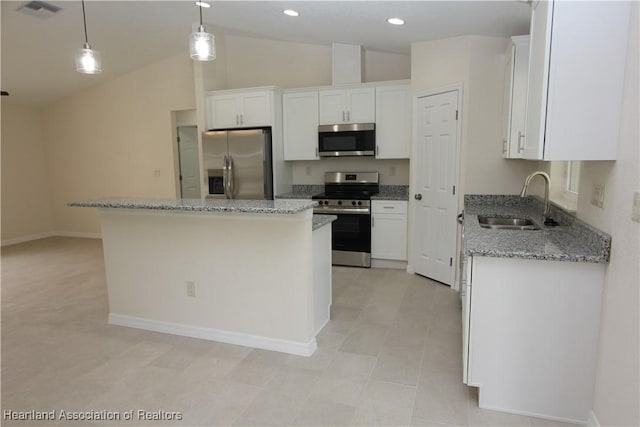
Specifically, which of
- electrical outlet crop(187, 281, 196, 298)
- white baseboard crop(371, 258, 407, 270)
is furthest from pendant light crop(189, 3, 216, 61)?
white baseboard crop(371, 258, 407, 270)

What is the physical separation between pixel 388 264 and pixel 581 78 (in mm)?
3238

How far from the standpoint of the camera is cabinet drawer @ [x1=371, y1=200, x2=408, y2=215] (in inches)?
177

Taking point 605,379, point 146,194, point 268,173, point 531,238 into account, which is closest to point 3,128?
point 146,194

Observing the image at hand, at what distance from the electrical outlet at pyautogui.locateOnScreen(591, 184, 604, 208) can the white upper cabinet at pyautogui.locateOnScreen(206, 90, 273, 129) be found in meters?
3.67

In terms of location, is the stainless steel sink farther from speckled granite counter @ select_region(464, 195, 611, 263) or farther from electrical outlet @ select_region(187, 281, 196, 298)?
electrical outlet @ select_region(187, 281, 196, 298)

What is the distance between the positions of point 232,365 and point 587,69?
2503 mm

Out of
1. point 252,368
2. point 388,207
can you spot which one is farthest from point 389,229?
point 252,368

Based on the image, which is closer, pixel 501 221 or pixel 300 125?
pixel 501 221

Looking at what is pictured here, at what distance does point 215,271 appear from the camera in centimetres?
280

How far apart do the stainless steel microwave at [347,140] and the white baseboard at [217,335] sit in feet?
8.60

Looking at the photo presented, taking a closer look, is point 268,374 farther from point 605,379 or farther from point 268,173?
point 268,173

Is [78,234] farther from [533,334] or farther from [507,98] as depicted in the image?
[533,334]

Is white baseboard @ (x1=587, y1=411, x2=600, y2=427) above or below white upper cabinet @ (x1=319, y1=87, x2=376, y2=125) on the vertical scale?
below

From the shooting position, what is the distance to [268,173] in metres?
4.87
